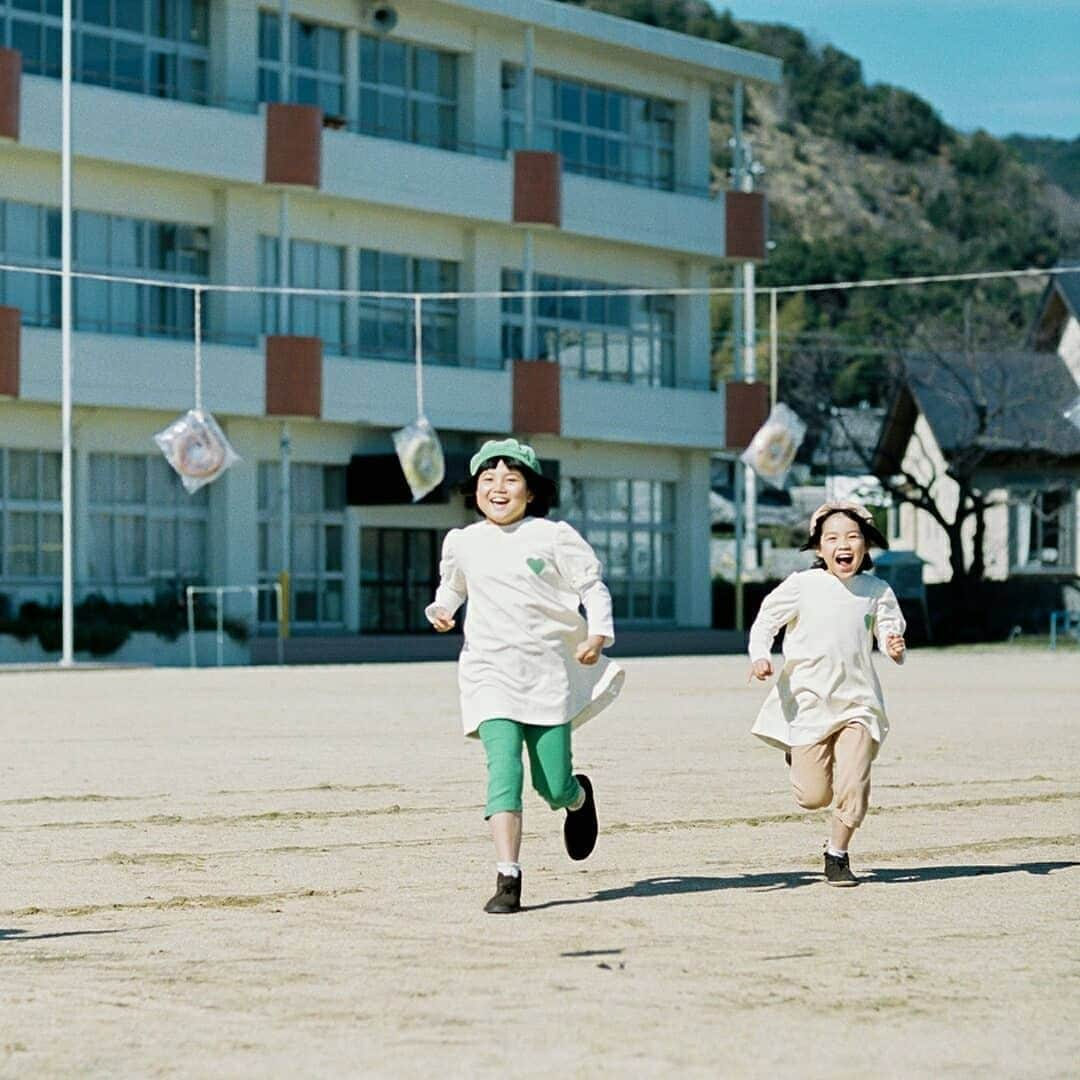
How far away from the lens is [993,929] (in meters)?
8.90

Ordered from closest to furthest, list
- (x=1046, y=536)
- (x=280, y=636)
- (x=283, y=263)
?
1. (x=280, y=636)
2. (x=283, y=263)
3. (x=1046, y=536)

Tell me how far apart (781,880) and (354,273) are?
122 feet

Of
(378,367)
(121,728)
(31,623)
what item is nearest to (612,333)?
(378,367)

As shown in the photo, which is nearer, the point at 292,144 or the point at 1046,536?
the point at 292,144

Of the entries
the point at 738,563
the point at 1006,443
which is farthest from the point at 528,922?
the point at 1006,443

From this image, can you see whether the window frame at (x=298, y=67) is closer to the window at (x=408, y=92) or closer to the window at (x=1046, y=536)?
the window at (x=408, y=92)

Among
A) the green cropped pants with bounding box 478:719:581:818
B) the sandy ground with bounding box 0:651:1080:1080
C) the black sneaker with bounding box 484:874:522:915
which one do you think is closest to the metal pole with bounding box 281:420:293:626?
the sandy ground with bounding box 0:651:1080:1080

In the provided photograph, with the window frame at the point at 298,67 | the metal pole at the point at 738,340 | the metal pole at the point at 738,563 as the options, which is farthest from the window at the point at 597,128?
the metal pole at the point at 738,563

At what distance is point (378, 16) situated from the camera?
1831 inches

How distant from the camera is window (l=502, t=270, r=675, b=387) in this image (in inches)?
1978

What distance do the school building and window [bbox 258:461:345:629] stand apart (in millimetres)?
53

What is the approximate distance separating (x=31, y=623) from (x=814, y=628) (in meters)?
30.5

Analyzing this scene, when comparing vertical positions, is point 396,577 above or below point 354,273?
below

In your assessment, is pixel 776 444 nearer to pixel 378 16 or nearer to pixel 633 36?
pixel 633 36
